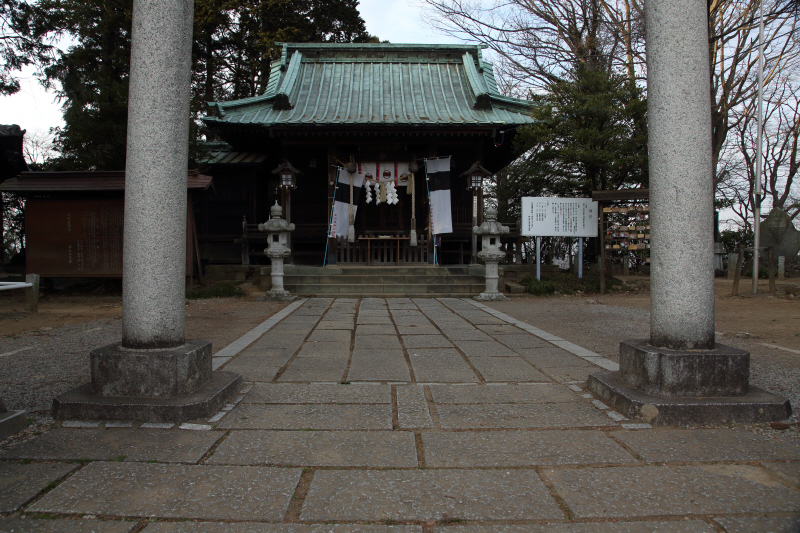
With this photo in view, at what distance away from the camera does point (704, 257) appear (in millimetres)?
2809

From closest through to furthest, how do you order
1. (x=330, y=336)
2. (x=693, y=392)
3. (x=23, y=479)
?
(x=23, y=479) → (x=693, y=392) → (x=330, y=336)

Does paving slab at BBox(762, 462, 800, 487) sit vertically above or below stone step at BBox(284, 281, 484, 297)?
below

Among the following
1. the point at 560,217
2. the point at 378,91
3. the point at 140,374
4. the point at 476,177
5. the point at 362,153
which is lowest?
the point at 140,374

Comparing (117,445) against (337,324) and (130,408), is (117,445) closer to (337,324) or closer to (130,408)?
(130,408)

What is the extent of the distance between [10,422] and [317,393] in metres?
1.61

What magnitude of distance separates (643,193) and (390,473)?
10.1 meters

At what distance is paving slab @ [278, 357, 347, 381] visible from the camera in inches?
140

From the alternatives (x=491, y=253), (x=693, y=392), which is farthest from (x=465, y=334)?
(x=491, y=253)

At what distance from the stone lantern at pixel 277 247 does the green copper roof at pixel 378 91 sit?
9.25 ft

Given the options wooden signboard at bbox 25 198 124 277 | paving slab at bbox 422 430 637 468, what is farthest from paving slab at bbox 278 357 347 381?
wooden signboard at bbox 25 198 124 277

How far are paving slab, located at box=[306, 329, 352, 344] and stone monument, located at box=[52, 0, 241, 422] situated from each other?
215 centimetres

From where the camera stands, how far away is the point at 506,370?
3.79 meters

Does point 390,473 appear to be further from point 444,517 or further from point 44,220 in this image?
point 44,220

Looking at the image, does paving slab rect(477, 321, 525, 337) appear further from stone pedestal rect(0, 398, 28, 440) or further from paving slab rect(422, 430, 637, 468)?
stone pedestal rect(0, 398, 28, 440)
